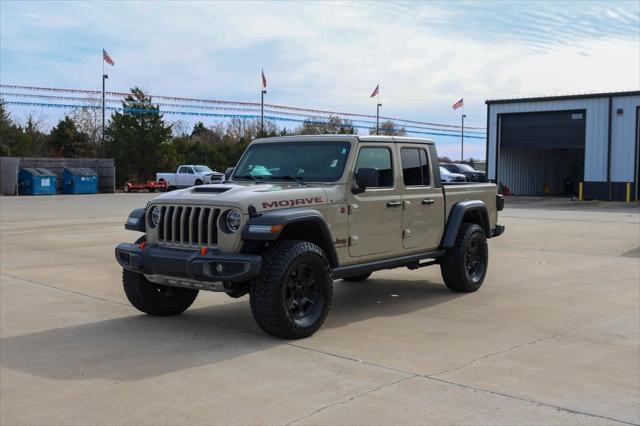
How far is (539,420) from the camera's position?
4473 mm

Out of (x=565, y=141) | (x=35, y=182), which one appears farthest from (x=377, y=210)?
(x=35, y=182)

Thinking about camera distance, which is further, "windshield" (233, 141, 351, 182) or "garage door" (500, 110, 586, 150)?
"garage door" (500, 110, 586, 150)

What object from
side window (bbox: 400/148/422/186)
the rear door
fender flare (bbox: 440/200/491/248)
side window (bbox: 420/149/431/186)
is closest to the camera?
the rear door

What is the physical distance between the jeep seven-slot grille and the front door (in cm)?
150

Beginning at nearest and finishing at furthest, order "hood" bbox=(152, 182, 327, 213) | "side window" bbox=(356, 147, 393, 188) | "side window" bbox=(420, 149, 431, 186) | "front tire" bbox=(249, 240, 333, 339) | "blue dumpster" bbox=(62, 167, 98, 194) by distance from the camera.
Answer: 1. "front tire" bbox=(249, 240, 333, 339)
2. "hood" bbox=(152, 182, 327, 213)
3. "side window" bbox=(356, 147, 393, 188)
4. "side window" bbox=(420, 149, 431, 186)
5. "blue dumpster" bbox=(62, 167, 98, 194)

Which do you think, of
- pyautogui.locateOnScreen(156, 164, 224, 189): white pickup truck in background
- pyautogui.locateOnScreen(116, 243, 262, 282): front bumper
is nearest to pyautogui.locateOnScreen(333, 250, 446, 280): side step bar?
pyautogui.locateOnScreen(116, 243, 262, 282): front bumper

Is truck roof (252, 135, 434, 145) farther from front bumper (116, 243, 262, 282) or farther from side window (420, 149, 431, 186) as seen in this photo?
front bumper (116, 243, 262, 282)

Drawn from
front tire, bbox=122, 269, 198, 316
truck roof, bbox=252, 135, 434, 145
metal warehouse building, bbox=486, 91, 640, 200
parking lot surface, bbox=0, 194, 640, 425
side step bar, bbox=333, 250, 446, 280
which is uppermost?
metal warehouse building, bbox=486, 91, 640, 200

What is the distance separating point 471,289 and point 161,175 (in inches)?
1476

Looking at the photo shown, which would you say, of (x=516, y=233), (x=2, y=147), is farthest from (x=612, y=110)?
(x=2, y=147)

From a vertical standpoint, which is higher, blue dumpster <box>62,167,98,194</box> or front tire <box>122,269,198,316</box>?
blue dumpster <box>62,167,98,194</box>

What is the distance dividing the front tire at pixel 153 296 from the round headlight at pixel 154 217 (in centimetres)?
66

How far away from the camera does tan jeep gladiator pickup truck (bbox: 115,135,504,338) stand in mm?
6234

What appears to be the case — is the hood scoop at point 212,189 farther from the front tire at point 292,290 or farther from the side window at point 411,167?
the side window at point 411,167
